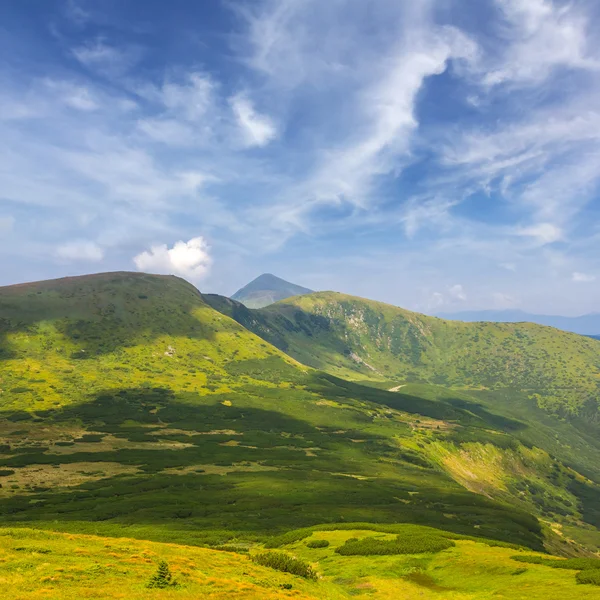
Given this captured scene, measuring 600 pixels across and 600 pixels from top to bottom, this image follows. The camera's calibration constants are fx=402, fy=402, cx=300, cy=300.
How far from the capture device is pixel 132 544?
36.9 m

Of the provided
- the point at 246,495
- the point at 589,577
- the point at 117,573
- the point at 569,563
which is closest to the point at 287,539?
the point at 117,573

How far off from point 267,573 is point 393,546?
15.7 m

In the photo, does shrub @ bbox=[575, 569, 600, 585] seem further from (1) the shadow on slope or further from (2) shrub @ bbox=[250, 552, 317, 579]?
(1) the shadow on slope

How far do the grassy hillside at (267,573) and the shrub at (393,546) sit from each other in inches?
8.3

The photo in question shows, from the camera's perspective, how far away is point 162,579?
24.6 m

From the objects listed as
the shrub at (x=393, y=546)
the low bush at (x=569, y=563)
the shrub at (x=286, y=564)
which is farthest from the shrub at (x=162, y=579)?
the low bush at (x=569, y=563)

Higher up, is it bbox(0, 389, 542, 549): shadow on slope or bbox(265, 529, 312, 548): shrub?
bbox(265, 529, 312, 548): shrub

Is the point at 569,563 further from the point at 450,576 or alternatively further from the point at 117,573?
the point at 117,573

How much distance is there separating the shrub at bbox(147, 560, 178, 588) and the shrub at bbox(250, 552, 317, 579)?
11.0m

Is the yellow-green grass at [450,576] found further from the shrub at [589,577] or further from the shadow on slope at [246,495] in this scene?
the shadow on slope at [246,495]

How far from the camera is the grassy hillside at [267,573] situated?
23.7 metres

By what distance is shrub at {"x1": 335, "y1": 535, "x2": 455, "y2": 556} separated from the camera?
39062mm

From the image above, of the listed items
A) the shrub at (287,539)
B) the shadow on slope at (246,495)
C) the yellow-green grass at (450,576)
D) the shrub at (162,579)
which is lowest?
the shadow on slope at (246,495)

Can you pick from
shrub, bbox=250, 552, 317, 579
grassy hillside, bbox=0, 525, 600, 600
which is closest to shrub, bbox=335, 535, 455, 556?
grassy hillside, bbox=0, 525, 600, 600
